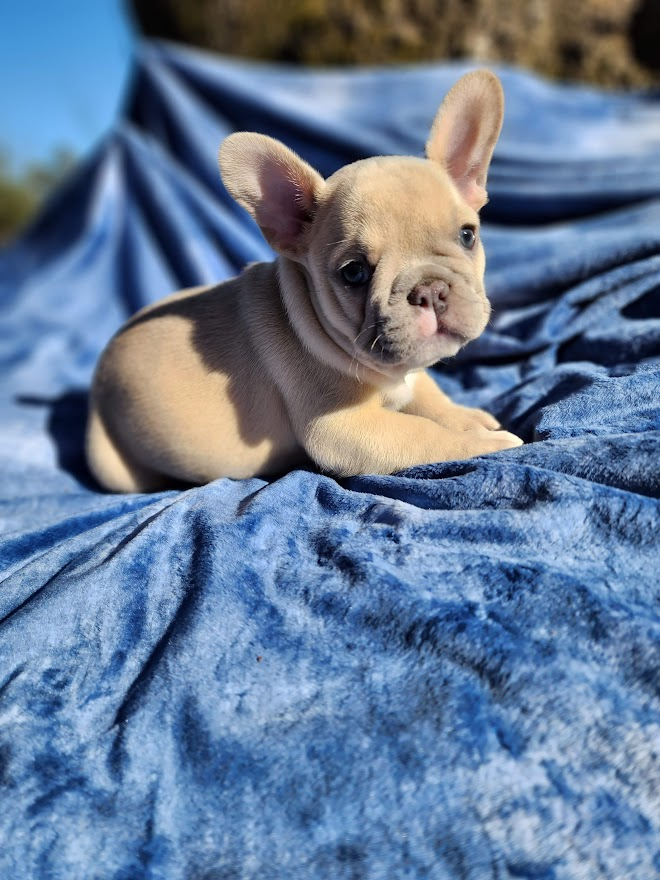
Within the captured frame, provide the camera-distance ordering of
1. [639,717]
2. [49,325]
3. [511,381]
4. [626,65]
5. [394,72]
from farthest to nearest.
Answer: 1. [626,65]
2. [394,72]
3. [49,325]
4. [511,381]
5. [639,717]

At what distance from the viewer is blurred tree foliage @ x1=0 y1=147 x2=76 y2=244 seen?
12227 millimetres

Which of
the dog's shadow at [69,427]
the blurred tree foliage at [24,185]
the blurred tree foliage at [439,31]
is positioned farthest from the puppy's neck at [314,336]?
the blurred tree foliage at [24,185]

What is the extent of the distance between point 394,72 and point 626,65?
251 centimetres

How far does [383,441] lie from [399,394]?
22 centimetres

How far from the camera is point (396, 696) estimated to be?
129 cm

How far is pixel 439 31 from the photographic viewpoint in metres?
5.75

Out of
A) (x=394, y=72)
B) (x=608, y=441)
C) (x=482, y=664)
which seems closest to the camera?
(x=482, y=664)

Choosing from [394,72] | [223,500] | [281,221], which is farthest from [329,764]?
[394,72]

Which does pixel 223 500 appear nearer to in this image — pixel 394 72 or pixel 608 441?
pixel 608 441

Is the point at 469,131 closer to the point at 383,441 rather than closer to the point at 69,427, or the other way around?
the point at 383,441

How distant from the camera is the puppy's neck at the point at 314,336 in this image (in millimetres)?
2037

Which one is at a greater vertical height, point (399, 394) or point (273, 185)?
point (273, 185)

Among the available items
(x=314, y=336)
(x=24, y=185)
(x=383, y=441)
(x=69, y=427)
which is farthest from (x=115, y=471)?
(x=24, y=185)

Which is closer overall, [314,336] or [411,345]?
[411,345]
